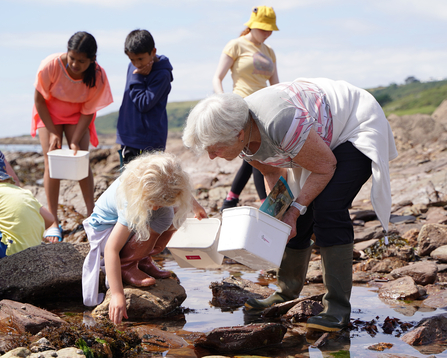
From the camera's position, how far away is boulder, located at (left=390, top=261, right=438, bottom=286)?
386 centimetres

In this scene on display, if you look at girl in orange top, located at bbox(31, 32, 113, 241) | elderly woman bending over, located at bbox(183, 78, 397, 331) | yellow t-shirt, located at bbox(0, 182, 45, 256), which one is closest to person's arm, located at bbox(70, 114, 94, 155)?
girl in orange top, located at bbox(31, 32, 113, 241)

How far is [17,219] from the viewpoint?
3729mm

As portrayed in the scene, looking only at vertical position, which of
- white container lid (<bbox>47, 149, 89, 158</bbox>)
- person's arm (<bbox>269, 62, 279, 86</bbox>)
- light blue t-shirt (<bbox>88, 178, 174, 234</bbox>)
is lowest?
light blue t-shirt (<bbox>88, 178, 174, 234</bbox>)

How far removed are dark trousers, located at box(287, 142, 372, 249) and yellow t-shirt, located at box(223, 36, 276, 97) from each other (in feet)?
8.46

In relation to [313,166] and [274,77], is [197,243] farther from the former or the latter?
[274,77]

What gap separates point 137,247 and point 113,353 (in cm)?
94

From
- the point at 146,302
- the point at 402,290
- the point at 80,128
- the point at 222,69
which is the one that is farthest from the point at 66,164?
the point at 402,290

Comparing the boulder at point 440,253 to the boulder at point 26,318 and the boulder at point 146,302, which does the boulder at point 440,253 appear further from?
the boulder at point 26,318

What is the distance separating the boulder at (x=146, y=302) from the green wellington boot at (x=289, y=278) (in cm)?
57

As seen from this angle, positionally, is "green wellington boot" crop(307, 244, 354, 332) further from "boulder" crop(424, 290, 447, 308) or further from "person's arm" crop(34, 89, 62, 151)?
"person's arm" crop(34, 89, 62, 151)

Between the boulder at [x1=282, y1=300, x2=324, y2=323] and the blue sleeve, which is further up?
the blue sleeve

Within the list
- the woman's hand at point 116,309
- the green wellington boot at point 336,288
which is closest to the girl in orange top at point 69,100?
the woman's hand at point 116,309

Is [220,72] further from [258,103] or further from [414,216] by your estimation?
[414,216]

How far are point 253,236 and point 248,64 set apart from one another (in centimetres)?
311
